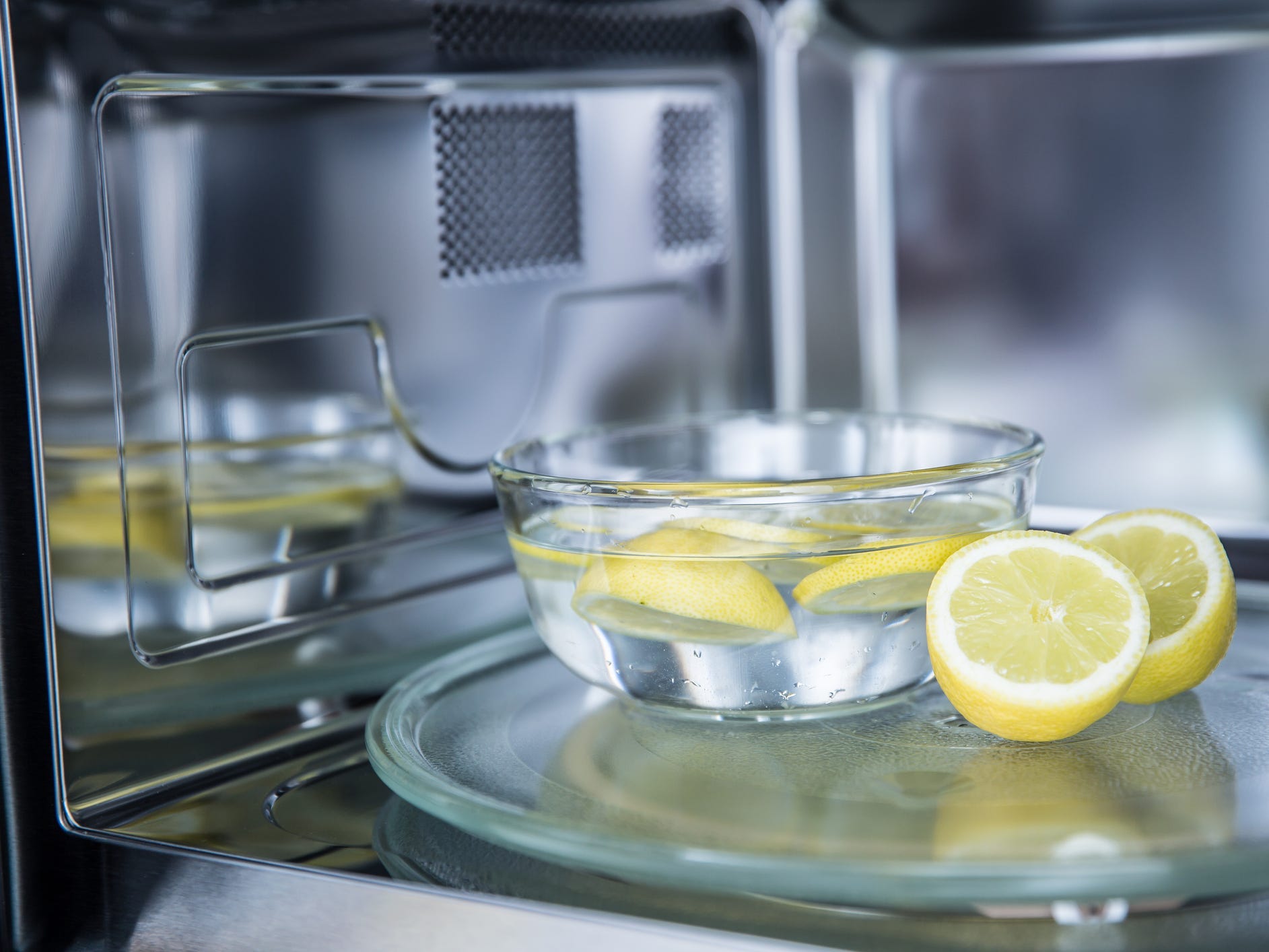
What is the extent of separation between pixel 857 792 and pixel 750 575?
4.8 inches

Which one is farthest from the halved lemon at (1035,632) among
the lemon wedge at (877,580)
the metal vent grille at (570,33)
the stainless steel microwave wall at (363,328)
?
the metal vent grille at (570,33)

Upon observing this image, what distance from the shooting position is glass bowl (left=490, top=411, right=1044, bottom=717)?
0.67m

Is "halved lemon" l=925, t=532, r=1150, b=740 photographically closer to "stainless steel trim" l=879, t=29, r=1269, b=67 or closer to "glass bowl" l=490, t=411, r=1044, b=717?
"glass bowl" l=490, t=411, r=1044, b=717

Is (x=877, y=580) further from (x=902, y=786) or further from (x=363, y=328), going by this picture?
(x=363, y=328)

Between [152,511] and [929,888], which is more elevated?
[152,511]

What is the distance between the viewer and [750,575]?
674 millimetres

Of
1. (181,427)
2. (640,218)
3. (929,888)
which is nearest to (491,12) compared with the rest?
(640,218)

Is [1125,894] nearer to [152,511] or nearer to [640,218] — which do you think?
[152,511]

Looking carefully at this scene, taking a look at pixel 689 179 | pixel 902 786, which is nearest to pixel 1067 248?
pixel 689 179

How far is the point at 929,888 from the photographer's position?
0.50m

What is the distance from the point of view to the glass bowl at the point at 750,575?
67 centimetres

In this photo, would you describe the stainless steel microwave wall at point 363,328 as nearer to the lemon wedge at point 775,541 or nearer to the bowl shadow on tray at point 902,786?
the bowl shadow on tray at point 902,786

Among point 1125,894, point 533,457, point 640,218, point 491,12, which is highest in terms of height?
point 491,12

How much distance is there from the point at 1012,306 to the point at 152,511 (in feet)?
1.91
